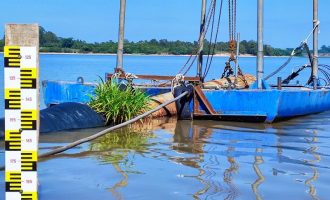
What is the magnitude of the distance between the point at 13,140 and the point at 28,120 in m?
0.22

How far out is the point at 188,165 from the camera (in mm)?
8953

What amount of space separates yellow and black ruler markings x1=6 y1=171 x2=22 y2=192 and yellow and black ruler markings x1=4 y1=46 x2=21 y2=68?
36.8 inches

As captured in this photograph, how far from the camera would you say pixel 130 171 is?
8.35 meters

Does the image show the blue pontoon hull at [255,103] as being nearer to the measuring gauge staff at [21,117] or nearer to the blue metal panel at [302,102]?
the blue metal panel at [302,102]

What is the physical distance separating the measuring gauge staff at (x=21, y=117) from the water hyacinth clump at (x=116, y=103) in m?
9.04

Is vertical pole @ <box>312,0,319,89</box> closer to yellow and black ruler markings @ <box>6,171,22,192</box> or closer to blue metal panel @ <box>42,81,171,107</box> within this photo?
blue metal panel @ <box>42,81,171,107</box>

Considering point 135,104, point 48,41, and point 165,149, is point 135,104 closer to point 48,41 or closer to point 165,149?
point 165,149

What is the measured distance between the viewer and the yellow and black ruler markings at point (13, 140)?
498cm

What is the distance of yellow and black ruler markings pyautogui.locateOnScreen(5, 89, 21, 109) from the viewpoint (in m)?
4.96

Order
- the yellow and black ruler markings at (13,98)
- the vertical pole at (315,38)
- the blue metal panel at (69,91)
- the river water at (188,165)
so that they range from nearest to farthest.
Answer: the yellow and black ruler markings at (13,98)
the river water at (188,165)
the blue metal panel at (69,91)
the vertical pole at (315,38)

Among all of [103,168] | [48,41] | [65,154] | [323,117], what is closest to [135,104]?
[65,154]

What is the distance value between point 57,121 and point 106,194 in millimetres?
6341

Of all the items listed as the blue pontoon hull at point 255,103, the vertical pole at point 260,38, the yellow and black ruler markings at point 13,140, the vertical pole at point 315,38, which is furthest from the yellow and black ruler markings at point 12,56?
the vertical pole at point 315,38

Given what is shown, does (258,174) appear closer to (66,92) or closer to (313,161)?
(313,161)
